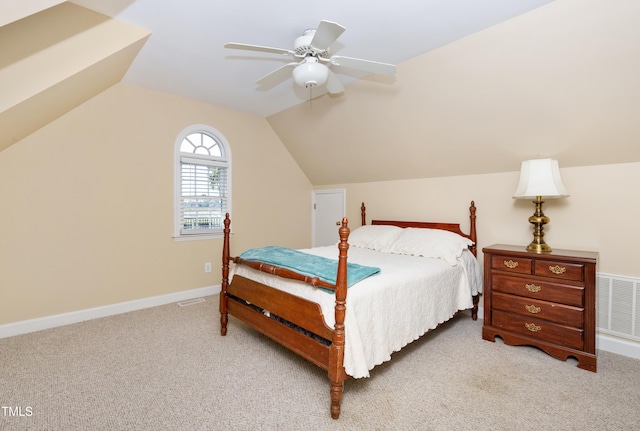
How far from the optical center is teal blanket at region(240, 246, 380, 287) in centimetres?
195

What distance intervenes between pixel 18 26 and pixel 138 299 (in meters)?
2.62

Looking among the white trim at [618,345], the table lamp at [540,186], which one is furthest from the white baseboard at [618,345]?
the table lamp at [540,186]

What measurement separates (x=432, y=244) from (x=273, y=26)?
233 cm

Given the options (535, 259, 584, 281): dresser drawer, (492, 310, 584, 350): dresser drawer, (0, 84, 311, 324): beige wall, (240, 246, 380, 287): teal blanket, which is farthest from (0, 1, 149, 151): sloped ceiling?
(492, 310, 584, 350): dresser drawer

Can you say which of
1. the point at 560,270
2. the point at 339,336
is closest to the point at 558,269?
the point at 560,270

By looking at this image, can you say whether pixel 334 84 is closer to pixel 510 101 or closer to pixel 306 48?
pixel 306 48

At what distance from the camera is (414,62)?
2.66 meters

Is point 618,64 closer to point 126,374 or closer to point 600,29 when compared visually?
point 600,29

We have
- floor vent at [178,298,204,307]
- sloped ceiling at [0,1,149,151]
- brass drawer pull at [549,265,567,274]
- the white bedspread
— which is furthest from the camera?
floor vent at [178,298,204,307]

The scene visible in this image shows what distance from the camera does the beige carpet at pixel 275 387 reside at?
1.67 m

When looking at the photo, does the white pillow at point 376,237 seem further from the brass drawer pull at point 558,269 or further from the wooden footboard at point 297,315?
the wooden footboard at point 297,315

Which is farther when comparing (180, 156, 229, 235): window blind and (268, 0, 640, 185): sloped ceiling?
(180, 156, 229, 235): window blind

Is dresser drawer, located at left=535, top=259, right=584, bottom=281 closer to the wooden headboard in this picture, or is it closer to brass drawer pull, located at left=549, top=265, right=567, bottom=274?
brass drawer pull, located at left=549, top=265, right=567, bottom=274

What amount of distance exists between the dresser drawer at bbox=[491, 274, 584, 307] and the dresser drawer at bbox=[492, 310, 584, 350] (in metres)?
0.19
